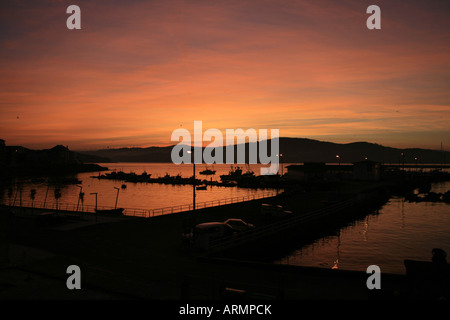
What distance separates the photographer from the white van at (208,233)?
76.0 ft

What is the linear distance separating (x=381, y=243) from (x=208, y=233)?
82.4 ft

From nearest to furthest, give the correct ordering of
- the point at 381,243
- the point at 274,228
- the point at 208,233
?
the point at 208,233, the point at 274,228, the point at 381,243

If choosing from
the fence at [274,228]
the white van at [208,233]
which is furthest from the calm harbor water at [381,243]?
the white van at [208,233]

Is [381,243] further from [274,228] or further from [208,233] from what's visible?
[208,233]

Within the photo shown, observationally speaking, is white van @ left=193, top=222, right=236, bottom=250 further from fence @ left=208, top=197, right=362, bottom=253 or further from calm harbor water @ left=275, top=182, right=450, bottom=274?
calm harbor water @ left=275, top=182, right=450, bottom=274

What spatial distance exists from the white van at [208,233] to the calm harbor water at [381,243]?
22.4 feet

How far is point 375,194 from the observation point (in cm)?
7275

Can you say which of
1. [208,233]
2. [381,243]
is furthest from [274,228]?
[381,243]

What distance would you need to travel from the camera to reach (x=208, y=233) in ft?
87.1

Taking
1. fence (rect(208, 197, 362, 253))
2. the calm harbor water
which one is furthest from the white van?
the calm harbor water
